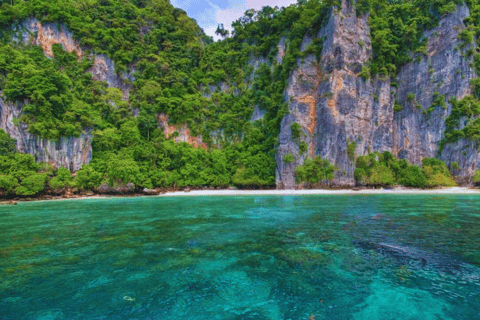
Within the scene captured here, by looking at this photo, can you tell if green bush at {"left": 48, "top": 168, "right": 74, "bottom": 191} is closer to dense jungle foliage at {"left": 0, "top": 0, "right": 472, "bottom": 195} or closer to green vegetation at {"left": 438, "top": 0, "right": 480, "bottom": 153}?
dense jungle foliage at {"left": 0, "top": 0, "right": 472, "bottom": 195}

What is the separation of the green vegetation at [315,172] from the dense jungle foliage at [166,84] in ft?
0.62

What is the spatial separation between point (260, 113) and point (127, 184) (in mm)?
32417

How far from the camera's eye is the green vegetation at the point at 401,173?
4191 cm

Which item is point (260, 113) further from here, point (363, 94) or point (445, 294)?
point (445, 294)

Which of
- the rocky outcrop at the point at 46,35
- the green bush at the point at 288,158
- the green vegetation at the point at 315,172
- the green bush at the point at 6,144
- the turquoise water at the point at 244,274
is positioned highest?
the rocky outcrop at the point at 46,35

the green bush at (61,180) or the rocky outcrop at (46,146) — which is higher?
the rocky outcrop at (46,146)

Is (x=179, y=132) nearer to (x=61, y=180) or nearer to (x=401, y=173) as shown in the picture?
(x=61, y=180)

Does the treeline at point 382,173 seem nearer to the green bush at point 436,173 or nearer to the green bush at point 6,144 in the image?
the green bush at point 436,173

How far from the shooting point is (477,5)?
4856cm

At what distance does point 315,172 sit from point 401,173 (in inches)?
640

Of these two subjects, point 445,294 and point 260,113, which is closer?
point 445,294

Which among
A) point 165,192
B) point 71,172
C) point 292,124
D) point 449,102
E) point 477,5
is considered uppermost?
point 477,5

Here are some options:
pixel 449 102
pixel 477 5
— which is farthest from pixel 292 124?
pixel 477 5

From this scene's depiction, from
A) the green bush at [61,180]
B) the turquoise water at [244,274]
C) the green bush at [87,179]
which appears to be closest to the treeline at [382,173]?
the turquoise water at [244,274]
